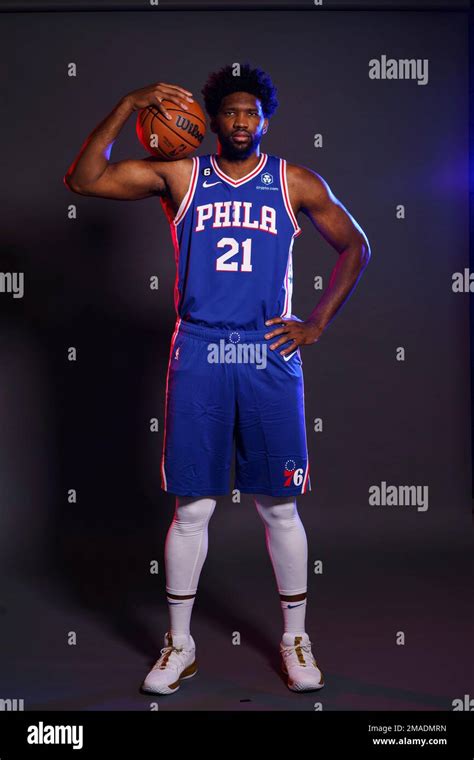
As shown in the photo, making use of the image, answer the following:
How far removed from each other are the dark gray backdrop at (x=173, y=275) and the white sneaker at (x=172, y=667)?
4.47ft

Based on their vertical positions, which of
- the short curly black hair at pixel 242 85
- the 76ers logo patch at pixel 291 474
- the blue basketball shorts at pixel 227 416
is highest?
the short curly black hair at pixel 242 85

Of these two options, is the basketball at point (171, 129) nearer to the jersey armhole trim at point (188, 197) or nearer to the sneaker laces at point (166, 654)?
the jersey armhole trim at point (188, 197)

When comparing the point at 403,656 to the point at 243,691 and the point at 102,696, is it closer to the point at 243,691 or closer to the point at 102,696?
the point at 243,691

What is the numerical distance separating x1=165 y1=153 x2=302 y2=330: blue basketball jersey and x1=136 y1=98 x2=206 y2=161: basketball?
0.33 feet

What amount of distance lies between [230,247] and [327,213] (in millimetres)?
399

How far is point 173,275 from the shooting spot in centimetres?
455

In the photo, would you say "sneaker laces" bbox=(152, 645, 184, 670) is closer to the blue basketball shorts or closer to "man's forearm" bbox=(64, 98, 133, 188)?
the blue basketball shorts

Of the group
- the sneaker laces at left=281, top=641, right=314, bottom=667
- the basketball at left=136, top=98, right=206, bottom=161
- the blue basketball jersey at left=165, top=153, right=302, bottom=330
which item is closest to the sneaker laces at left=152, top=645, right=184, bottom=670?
the sneaker laces at left=281, top=641, right=314, bottom=667

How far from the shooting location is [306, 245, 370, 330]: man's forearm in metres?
3.10

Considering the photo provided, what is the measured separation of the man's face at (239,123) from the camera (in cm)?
294

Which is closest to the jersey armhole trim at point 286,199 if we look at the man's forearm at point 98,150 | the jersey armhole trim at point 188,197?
the jersey armhole trim at point 188,197

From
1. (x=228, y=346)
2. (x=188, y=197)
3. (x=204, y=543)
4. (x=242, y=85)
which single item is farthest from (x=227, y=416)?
(x=242, y=85)

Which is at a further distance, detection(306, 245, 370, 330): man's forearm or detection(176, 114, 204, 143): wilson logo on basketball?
detection(306, 245, 370, 330): man's forearm

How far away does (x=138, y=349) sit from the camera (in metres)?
4.58
